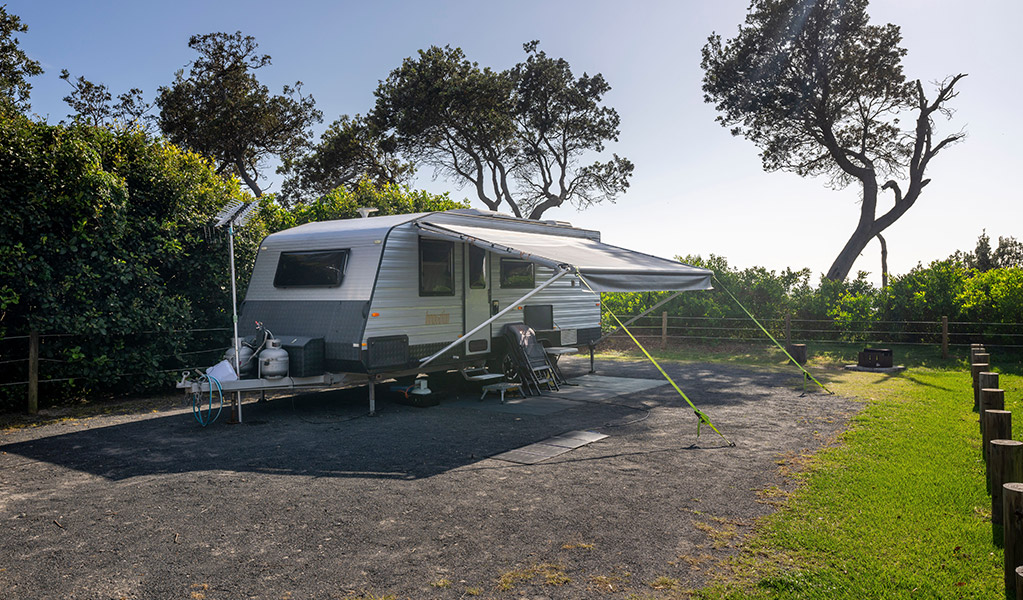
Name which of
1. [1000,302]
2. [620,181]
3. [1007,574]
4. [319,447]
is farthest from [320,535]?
[620,181]

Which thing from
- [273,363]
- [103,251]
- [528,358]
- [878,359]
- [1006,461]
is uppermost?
[103,251]

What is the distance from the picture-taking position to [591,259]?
9.49m

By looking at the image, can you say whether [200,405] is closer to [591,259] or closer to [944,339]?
[591,259]

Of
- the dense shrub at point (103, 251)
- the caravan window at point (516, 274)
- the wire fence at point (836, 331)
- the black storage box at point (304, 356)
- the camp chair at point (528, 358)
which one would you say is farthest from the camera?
the wire fence at point (836, 331)

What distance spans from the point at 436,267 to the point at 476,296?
988 mm

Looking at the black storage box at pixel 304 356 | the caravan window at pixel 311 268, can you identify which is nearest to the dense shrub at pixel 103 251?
the caravan window at pixel 311 268

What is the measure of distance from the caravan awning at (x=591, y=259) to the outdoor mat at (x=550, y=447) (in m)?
1.77

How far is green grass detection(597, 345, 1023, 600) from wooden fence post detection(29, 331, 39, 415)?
910 cm

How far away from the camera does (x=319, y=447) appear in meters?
7.26

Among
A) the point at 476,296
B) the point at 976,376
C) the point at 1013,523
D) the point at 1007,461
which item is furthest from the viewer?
the point at 476,296

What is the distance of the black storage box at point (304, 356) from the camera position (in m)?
8.74

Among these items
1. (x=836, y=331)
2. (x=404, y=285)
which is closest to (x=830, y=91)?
(x=836, y=331)

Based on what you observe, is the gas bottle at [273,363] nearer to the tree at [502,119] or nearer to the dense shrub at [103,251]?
the dense shrub at [103,251]

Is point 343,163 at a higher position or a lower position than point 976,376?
higher
